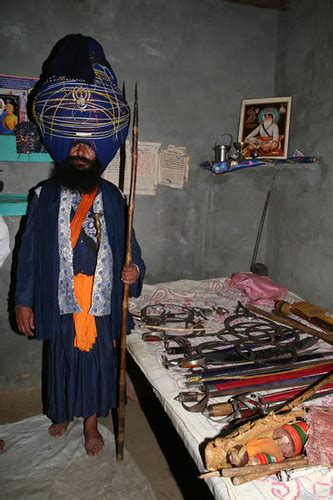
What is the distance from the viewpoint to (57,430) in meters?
2.55

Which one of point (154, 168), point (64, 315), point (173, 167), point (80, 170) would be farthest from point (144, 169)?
point (64, 315)

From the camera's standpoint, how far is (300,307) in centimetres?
251

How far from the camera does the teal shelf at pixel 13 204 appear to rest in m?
2.70

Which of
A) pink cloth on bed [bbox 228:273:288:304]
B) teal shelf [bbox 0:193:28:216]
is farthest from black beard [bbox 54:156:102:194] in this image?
pink cloth on bed [bbox 228:273:288:304]

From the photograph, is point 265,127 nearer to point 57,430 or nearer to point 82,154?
point 82,154

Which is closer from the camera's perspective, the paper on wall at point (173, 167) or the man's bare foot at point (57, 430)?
the man's bare foot at point (57, 430)

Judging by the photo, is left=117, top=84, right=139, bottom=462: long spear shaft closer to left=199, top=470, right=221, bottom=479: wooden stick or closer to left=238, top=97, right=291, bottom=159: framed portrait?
left=199, top=470, right=221, bottom=479: wooden stick

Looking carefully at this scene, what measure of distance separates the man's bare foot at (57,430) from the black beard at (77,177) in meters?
1.70

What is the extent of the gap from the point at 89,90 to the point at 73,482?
94.2 inches

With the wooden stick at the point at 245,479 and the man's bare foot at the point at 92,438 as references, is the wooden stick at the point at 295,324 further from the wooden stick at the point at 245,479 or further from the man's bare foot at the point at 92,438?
the man's bare foot at the point at 92,438

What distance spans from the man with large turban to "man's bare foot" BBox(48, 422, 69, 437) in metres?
0.35

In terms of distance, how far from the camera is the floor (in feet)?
7.34

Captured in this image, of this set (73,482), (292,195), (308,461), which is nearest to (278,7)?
(292,195)

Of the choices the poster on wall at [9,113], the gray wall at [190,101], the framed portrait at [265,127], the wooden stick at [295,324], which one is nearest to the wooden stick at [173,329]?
the wooden stick at [295,324]
